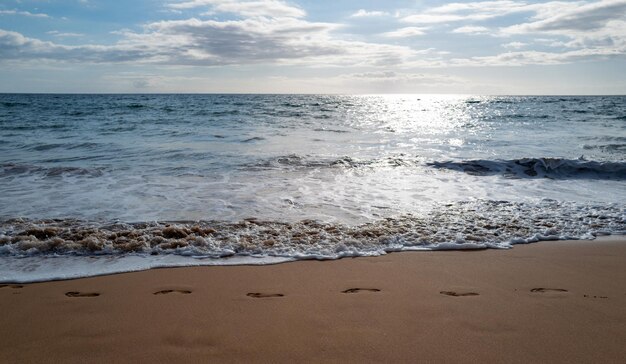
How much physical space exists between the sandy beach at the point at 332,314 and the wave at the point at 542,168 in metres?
6.43

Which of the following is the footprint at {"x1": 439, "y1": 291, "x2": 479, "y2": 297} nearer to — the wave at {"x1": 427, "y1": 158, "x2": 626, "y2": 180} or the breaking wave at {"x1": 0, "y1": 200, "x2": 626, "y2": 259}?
the breaking wave at {"x1": 0, "y1": 200, "x2": 626, "y2": 259}

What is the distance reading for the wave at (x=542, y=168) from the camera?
1055 centimetres

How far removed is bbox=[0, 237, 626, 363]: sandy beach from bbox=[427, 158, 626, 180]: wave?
6.43m

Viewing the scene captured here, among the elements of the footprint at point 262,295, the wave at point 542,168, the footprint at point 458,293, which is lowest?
the footprint at point 262,295

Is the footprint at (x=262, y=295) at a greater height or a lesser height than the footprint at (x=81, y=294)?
greater

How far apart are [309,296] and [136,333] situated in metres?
1.37

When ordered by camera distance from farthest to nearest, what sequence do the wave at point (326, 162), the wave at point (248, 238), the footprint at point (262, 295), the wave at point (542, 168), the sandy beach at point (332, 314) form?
the wave at point (326, 162) < the wave at point (542, 168) < the wave at point (248, 238) < the footprint at point (262, 295) < the sandy beach at point (332, 314)

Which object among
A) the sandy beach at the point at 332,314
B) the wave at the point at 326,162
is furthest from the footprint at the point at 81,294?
the wave at the point at 326,162

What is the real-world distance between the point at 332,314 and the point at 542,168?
9652 mm

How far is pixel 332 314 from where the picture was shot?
131 inches

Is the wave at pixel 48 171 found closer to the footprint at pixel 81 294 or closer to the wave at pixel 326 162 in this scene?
the wave at pixel 326 162

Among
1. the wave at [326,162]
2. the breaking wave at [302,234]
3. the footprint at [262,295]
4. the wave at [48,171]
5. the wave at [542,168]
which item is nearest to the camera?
the footprint at [262,295]

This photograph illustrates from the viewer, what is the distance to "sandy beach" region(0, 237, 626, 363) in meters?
2.83

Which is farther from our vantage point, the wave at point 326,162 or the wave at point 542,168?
the wave at point 326,162
